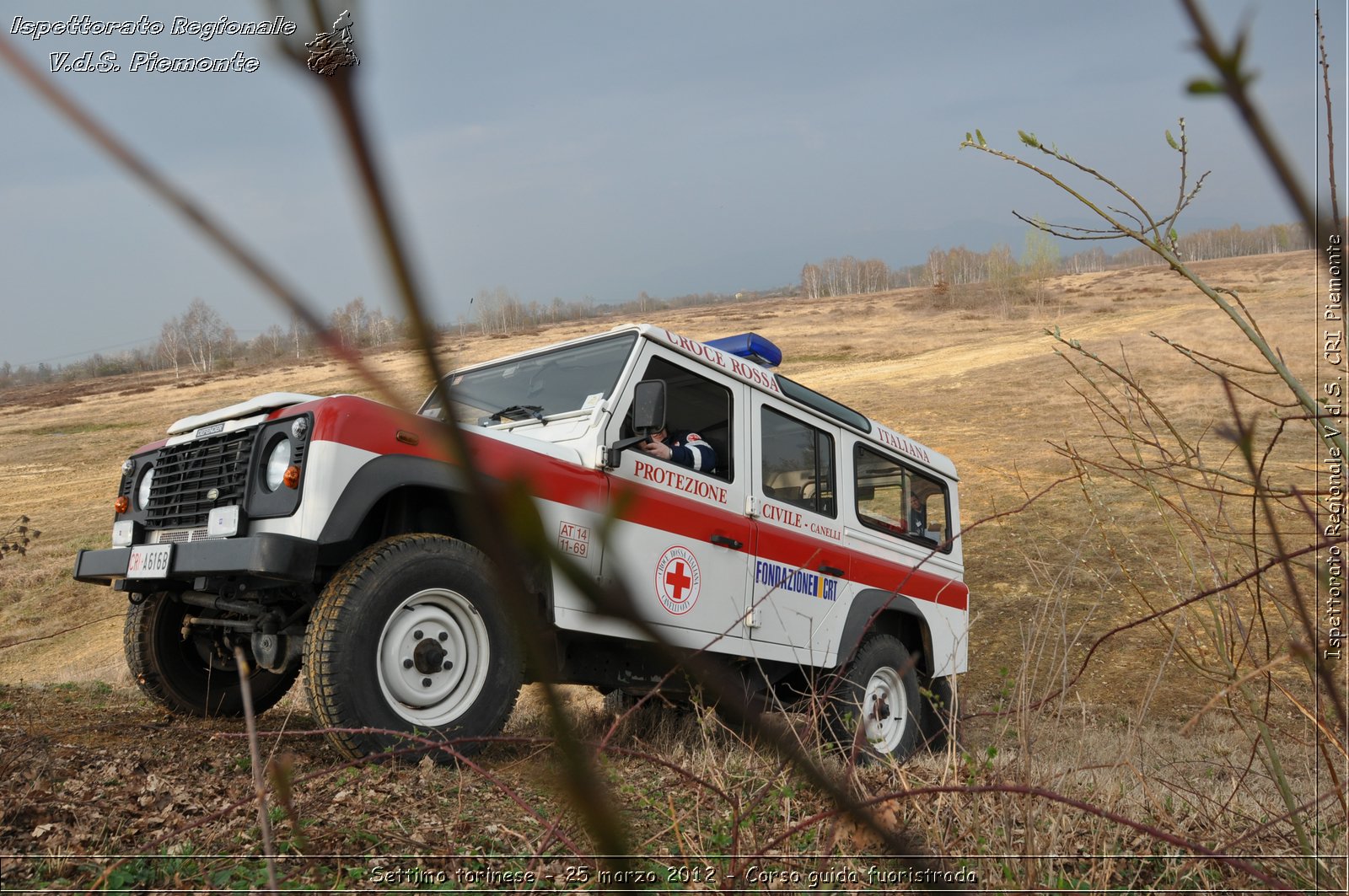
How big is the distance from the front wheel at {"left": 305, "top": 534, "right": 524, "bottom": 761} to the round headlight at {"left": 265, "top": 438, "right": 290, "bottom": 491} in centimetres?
46

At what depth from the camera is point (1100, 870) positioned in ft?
7.72

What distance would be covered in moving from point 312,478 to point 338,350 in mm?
3231

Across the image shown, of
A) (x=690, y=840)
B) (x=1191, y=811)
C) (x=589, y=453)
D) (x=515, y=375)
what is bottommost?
(x=1191, y=811)

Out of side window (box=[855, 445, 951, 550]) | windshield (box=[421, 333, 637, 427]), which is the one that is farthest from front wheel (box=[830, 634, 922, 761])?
windshield (box=[421, 333, 637, 427])

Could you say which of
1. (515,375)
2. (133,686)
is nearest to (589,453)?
(515,375)

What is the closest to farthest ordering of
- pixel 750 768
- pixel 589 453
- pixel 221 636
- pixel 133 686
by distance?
pixel 750 768 < pixel 589 453 < pixel 221 636 < pixel 133 686

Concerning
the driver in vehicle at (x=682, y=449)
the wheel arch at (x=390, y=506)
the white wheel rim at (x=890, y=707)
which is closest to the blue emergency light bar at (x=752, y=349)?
the driver in vehicle at (x=682, y=449)

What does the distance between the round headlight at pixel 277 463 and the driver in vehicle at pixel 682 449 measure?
5.16 ft

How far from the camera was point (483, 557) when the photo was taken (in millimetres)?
2305

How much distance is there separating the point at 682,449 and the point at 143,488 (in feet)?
8.70

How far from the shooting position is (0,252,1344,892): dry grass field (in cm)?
225

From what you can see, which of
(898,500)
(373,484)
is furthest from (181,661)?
(898,500)

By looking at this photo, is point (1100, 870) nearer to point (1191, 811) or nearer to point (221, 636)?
point (1191, 811)

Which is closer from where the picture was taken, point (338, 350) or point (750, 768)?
point (338, 350)
